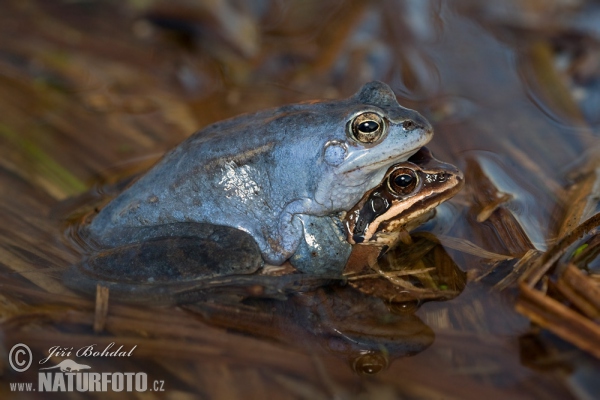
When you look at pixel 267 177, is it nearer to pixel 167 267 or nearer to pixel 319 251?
pixel 319 251

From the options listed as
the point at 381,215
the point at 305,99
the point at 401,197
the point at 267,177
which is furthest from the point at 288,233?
the point at 305,99

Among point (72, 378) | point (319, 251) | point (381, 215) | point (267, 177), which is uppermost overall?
point (267, 177)

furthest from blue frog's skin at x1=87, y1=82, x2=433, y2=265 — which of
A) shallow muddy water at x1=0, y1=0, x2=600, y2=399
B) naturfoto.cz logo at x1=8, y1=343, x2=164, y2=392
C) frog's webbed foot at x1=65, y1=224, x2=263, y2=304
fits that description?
naturfoto.cz logo at x1=8, y1=343, x2=164, y2=392

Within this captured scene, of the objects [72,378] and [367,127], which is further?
[367,127]

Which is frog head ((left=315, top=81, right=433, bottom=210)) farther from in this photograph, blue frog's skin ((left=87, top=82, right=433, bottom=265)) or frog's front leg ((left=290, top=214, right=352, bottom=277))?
frog's front leg ((left=290, top=214, right=352, bottom=277))

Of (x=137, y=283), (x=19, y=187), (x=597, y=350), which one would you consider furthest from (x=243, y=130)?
(x=597, y=350)

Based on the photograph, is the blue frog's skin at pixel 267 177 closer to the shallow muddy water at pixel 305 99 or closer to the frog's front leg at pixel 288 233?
the frog's front leg at pixel 288 233
